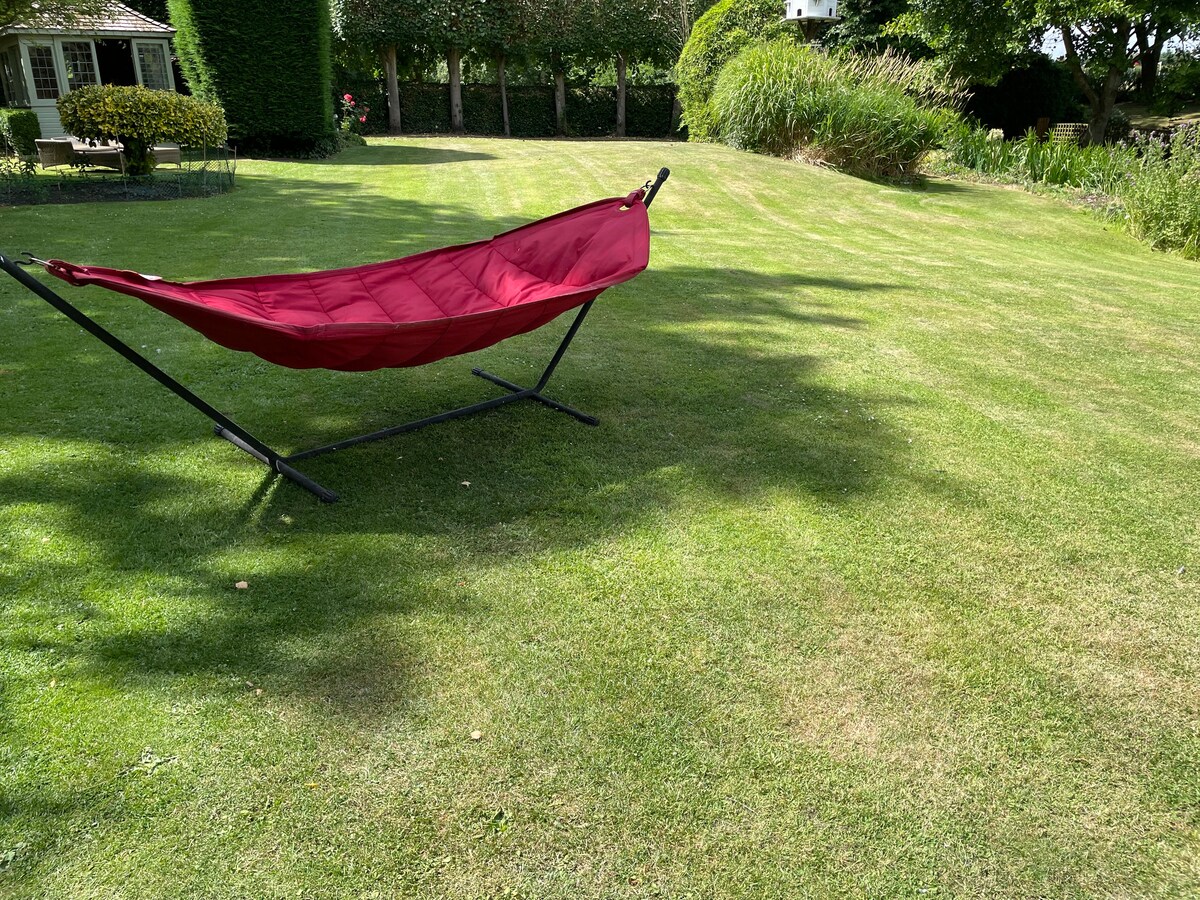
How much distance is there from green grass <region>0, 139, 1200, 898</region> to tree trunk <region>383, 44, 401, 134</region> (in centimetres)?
1534

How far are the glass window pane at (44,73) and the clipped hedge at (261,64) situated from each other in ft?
17.9

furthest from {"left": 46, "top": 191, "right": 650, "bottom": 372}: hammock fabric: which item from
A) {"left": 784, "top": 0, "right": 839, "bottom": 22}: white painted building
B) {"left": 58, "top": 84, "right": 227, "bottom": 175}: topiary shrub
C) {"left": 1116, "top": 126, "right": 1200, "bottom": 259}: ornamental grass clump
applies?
{"left": 784, "top": 0, "right": 839, "bottom": 22}: white painted building

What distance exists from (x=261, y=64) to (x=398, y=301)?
34.9ft

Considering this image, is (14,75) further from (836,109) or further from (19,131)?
(836,109)

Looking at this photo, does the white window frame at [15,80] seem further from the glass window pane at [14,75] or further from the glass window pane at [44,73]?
the glass window pane at [44,73]

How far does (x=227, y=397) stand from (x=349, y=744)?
90.4 inches

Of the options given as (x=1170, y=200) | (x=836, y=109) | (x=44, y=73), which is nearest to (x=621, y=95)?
(x=836, y=109)

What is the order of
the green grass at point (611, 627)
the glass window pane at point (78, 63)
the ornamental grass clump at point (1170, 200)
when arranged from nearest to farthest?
the green grass at point (611, 627) < the ornamental grass clump at point (1170, 200) < the glass window pane at point (78, 63)

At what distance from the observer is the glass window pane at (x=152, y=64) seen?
16.8 m

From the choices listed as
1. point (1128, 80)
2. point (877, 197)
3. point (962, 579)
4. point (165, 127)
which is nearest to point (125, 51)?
point (165, 127)

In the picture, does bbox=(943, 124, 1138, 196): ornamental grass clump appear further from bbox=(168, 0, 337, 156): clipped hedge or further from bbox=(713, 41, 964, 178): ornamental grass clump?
bbox=(168, 0, 337, 156): clipped hedge

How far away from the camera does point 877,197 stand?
10.4 meters

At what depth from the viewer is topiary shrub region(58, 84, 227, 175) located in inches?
371

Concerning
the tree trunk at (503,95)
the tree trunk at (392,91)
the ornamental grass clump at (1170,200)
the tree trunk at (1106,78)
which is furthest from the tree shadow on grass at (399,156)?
the tree trunk at (1106,78)
